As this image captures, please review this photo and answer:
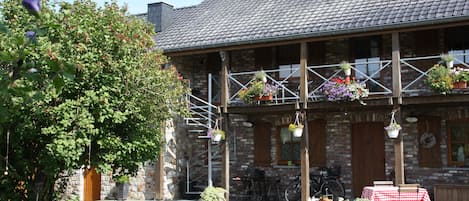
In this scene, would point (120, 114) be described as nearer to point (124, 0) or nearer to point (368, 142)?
point (124, 0)

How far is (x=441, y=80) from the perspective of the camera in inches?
497

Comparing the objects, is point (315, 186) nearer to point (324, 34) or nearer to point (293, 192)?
Answer: point (293, 192)

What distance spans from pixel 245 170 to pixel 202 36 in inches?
→ 150

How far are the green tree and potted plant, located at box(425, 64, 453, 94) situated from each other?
5.82 metres

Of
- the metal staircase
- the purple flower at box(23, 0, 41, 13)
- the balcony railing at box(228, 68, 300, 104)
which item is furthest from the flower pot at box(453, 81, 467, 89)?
the purple flower at box(23, 0, 41, 13)

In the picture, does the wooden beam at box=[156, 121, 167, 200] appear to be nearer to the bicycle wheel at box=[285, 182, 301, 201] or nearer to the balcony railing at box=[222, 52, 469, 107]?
the balcony railing at box=[222, 52, 469, 107]

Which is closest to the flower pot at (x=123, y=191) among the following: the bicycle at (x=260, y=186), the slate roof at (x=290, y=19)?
the bicycle at (x=260, y=186)

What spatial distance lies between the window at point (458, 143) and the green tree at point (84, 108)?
287 inches

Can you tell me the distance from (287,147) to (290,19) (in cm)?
338

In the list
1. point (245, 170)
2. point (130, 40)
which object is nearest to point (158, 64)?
point (130, 40)

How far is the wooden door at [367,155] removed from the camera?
50.0 ft

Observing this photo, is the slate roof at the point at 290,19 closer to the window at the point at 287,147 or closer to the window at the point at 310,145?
the window at the point at 310,145

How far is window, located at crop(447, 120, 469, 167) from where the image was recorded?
46.8 ft

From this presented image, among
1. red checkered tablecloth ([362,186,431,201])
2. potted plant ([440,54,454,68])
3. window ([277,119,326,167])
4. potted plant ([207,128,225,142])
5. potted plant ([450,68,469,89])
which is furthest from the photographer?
window ([277,119,326,167])
